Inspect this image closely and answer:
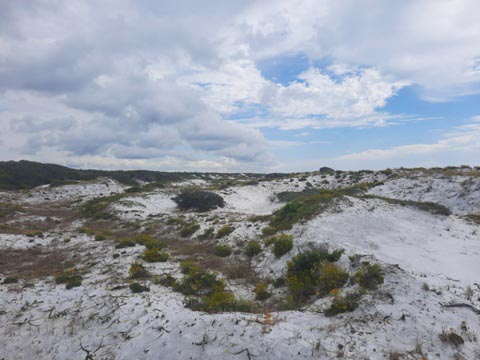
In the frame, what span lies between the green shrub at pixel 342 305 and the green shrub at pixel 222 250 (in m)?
7.42

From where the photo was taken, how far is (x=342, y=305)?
20.3 feet

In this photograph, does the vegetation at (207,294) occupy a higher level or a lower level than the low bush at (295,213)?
lower

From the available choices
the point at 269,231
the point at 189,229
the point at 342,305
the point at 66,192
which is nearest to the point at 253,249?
the point at 269,231

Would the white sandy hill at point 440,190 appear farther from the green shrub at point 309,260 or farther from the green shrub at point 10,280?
the green shrub at point 10,280

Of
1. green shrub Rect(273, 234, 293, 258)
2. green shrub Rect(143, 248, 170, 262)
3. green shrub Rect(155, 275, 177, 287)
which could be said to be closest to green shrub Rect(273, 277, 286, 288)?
green shrub Rect(273, 234, 293, 258)

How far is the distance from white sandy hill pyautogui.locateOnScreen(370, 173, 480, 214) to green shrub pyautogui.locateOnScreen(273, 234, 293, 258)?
46.9 ft

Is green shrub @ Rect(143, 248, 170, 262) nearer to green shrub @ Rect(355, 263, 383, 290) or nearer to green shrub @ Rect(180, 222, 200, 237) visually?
green shrub @ Rect(180, 222, 200, 237)

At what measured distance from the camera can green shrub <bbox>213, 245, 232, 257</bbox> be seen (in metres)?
13.2

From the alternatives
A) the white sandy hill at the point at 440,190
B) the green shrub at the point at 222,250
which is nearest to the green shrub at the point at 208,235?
the green shrub at the point at 222,250

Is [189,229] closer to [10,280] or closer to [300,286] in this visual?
[10,280]

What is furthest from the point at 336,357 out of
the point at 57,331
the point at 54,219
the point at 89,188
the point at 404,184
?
the point at 89,188

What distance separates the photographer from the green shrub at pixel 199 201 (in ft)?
93.5

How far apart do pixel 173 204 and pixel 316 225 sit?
73.7 ft

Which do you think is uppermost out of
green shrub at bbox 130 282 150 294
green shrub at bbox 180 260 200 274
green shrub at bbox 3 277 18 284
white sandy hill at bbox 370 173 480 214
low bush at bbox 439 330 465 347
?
white sandy hill at bbox 370 173 480 214
